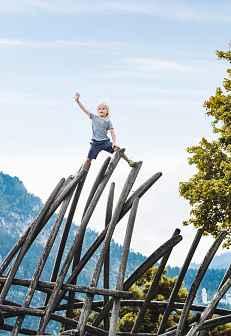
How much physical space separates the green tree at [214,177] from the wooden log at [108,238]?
16.2 meters

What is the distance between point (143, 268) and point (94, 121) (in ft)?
11.6

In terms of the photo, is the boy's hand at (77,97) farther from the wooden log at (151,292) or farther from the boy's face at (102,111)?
the wooden log at (151,292)

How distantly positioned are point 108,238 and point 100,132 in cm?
255

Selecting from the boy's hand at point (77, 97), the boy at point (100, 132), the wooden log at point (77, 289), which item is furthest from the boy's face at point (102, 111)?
the wooden log at point (77, 289)

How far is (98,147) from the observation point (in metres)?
18.5

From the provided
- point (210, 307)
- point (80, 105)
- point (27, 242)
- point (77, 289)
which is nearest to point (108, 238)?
point (77, 289)

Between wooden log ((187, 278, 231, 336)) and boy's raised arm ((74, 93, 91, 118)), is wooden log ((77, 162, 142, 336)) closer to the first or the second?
boy's raised arm ((74, 93, 91, 118))

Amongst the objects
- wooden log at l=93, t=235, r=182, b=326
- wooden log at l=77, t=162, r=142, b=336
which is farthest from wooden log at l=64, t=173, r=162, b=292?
wooden log at l=93, t=235, r=182, b=326

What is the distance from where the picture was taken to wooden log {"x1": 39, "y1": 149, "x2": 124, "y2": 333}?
17.1 meters

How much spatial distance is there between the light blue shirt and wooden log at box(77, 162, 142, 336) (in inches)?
42.7

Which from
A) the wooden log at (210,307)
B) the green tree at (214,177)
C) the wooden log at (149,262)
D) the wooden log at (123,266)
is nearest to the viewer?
the wooden log at (123,266)

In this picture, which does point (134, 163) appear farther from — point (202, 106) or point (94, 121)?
point (202, 106)

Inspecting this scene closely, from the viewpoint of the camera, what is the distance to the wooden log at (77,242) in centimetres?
1708

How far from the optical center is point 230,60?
37906 millimetres
